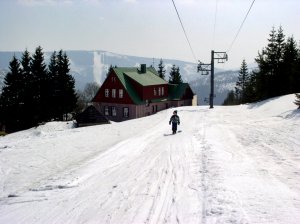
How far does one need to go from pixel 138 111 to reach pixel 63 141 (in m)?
31.9

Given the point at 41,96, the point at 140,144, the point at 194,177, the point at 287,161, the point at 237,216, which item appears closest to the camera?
the point at 237,216

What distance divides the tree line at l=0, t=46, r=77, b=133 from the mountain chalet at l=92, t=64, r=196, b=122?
714 centimetres

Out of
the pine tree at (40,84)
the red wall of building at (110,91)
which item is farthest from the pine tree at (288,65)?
the pine tree at (40,84)

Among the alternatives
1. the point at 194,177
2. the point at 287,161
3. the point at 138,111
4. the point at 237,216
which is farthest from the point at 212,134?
the point at 138,111

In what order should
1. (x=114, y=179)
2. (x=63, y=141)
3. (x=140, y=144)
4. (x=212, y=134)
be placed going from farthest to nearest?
1. (x=63, y=141)
2. (x=212, y=134)
3. (x=140, y=144)
4. (x=114, y=179)

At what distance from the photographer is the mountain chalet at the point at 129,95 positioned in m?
52.9

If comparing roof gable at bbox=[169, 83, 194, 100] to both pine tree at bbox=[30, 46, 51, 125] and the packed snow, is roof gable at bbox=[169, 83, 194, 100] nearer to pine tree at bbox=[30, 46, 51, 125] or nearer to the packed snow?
pine tree at bbox=[30, 46, 51, 125]

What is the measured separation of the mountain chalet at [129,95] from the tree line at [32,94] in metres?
7.14

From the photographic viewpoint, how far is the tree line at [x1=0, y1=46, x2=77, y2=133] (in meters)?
55.6

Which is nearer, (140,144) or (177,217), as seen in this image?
(177,217)

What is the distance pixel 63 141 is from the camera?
21203 mm

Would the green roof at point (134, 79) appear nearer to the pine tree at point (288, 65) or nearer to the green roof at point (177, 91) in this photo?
the green roof at point (177, 91)

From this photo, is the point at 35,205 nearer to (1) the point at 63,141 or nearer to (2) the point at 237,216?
(2) the point at 237,216

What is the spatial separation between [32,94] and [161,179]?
50.0m
